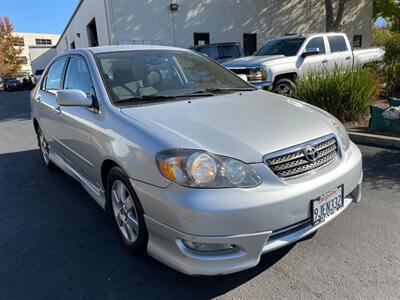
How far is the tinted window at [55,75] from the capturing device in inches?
172

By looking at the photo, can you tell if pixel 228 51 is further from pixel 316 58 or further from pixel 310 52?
pixel 310 52

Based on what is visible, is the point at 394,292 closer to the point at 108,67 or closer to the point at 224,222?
the point at 224,222

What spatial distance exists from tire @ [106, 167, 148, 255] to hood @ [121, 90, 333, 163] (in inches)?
19.4

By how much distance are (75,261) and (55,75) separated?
2664 millimetres

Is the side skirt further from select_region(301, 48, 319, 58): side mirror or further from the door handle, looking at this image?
select_region(301, 48, 319, 58): side mirror

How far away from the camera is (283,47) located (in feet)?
31.2

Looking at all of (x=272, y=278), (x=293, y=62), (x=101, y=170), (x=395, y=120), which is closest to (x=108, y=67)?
(x=101, y=170)

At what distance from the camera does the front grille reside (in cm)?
233

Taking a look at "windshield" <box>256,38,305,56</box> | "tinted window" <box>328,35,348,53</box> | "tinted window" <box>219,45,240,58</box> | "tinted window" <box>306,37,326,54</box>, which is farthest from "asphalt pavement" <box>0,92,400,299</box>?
"tinted window" <box>219,45,240,58</box>

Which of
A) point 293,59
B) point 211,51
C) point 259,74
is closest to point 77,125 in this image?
point 259,74

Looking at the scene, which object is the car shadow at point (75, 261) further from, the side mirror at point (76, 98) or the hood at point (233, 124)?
the side mirror at point (76, 98)

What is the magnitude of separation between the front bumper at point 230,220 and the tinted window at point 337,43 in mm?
8406

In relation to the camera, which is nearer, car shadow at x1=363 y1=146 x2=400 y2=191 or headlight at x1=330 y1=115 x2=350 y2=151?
headlight at x1=330 y1=115 x2=350 y2=151

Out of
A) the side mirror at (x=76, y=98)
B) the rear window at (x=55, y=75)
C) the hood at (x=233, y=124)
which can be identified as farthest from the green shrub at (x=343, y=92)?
the side mirror at (x=76, y=98)
